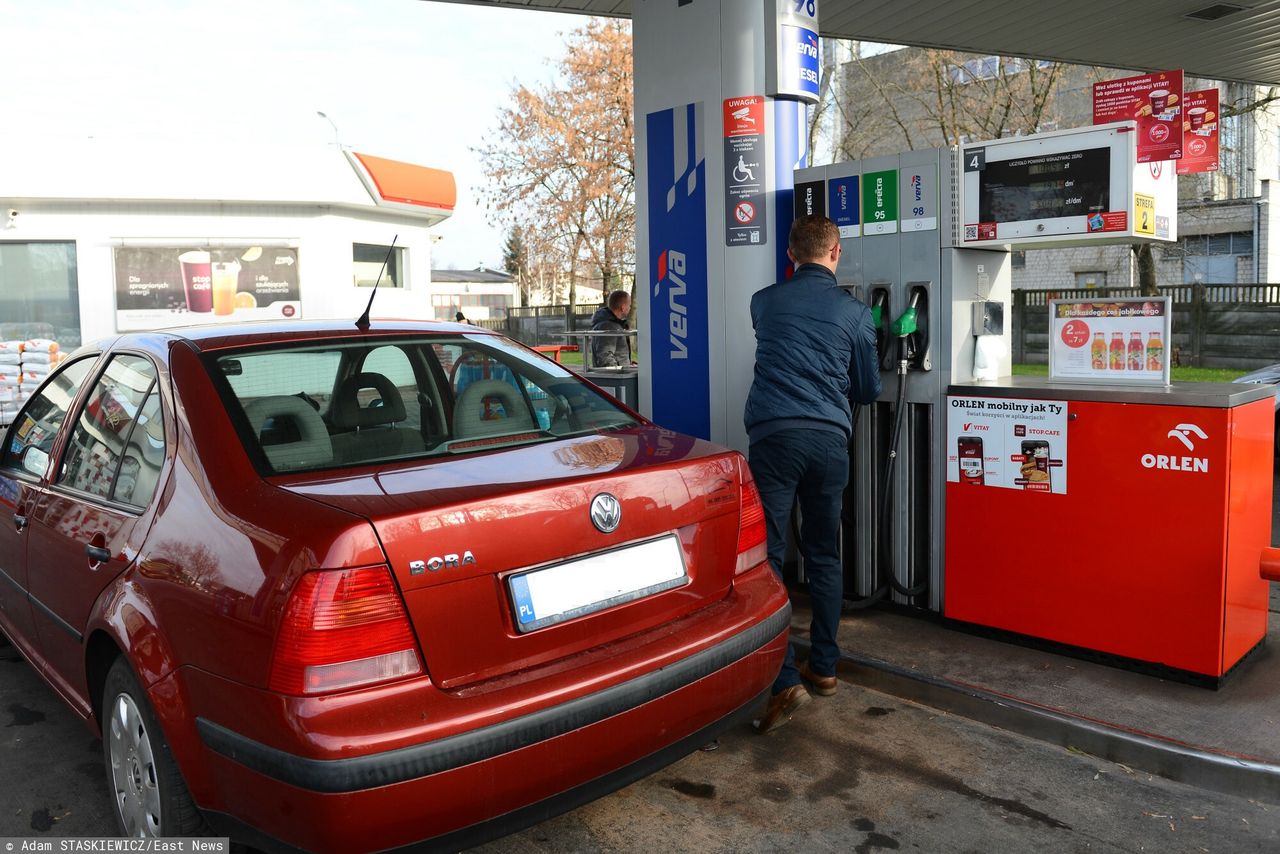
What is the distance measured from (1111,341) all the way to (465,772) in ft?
11.2

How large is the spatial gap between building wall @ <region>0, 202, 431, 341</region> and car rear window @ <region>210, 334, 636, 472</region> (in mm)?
15659

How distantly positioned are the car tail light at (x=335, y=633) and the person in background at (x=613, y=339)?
7.71 m

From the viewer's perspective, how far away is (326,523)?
2.24 meters

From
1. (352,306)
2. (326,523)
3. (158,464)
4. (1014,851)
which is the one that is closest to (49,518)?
(158,464)

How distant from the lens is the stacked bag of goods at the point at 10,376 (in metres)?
15.0

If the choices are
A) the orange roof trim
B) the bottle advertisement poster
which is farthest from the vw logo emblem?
the orange roof trim

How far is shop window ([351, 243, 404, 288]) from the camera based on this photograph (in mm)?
21062

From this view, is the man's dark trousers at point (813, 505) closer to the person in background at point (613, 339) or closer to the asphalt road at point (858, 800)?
the asphalt road at point (858, 800)

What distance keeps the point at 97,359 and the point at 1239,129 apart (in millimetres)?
34053

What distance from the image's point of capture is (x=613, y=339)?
11.3 m

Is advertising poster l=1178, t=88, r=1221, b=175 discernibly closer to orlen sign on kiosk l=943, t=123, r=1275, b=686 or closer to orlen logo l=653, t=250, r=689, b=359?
orlen sign on kiosk l=943, t=123, r=1275, b=686

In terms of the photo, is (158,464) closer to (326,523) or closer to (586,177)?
(326,523)

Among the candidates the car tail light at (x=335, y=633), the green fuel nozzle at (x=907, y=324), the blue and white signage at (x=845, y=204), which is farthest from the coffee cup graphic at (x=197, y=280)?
the car tail light at (x=335, y=633)

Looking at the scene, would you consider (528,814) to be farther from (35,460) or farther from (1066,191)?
(1066,191)
